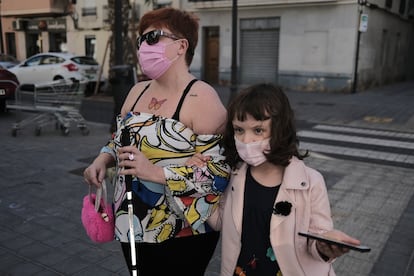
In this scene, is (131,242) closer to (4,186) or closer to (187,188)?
(187,188)

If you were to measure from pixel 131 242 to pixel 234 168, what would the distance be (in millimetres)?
555

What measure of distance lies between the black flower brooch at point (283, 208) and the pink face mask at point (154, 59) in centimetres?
80

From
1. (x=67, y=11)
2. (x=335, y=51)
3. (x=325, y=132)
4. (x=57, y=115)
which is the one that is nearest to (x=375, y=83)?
(x=335, y=51)

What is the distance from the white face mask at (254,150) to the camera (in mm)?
1729

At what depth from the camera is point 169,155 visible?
6.03 feet

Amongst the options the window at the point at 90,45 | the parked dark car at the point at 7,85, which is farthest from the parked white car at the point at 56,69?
the window at the point at 90,45


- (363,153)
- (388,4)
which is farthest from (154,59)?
(388,4)

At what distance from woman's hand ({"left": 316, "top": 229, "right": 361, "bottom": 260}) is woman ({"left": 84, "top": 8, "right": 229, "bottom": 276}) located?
503 millimetres

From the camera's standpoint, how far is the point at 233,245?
72.4 inches

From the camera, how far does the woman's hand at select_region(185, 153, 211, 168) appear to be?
178 centimetres

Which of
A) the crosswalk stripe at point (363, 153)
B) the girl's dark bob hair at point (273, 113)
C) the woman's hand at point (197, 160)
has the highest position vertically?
the girl's dark bob hair at point (273, 113)

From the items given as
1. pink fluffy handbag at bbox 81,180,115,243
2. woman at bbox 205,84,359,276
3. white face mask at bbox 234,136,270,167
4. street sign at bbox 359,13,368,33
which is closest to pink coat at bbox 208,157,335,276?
woman at bbox 205,84,359,276

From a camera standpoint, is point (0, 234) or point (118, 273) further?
point (0, 234)

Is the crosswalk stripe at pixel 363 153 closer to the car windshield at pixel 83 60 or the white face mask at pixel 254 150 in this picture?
the white face mask at pixel 254 150
